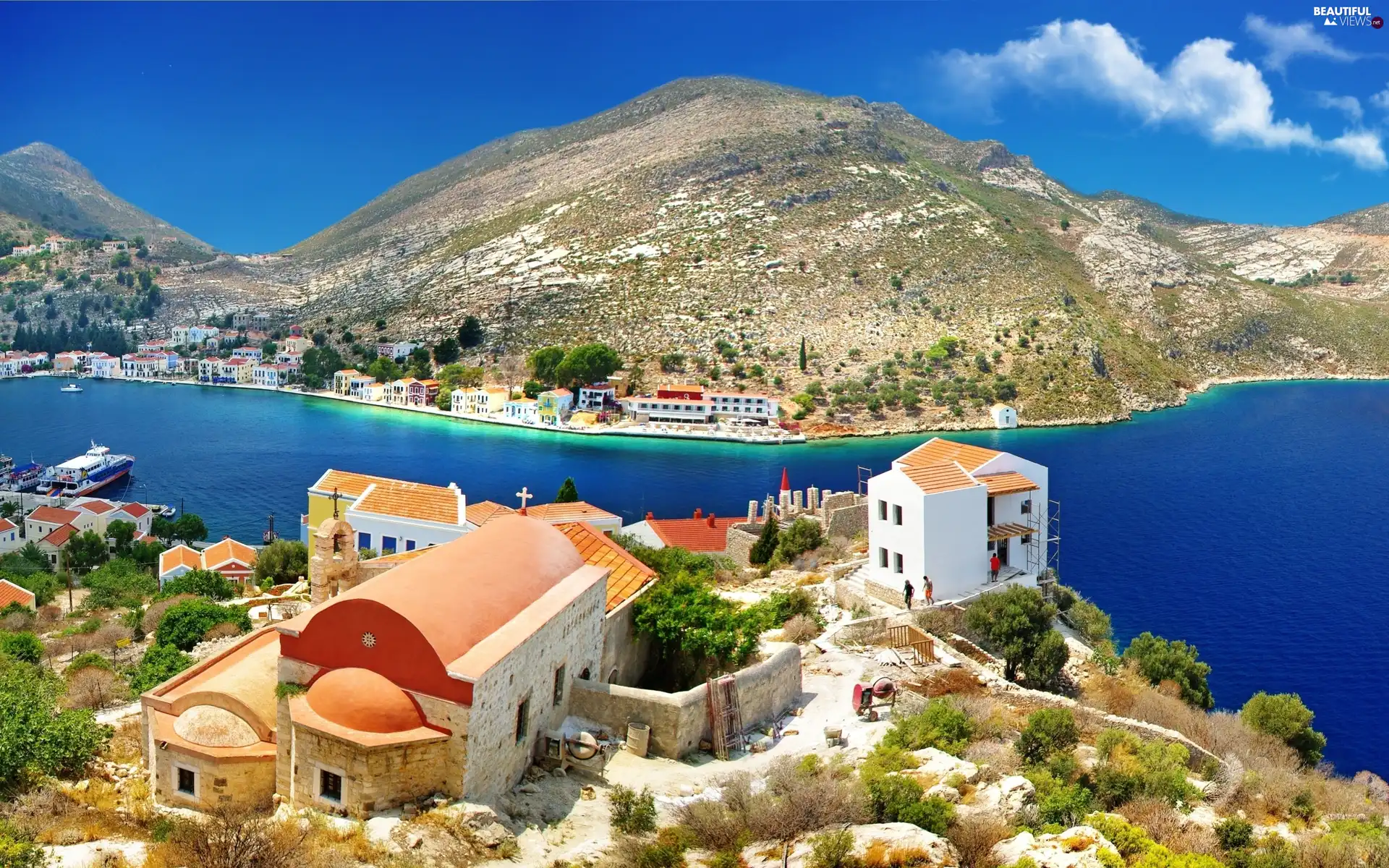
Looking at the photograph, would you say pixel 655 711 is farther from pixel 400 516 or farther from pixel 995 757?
pixel 400 516

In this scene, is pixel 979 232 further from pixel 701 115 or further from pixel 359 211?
pixel 359 211

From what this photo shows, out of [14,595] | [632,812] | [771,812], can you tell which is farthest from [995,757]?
[14,595]

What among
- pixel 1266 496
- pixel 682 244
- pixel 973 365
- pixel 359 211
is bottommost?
pixel 1266 496

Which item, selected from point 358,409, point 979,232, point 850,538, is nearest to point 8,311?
point 358,409

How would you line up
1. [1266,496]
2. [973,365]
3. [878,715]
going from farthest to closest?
[973,365] < [1266,496] < [878,715]

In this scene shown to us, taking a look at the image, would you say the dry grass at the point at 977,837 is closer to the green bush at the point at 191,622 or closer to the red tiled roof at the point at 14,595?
the green bush at the point at 191,622

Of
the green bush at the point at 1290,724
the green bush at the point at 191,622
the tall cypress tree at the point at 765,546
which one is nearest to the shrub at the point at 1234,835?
the green bush at the point at 1290,724
